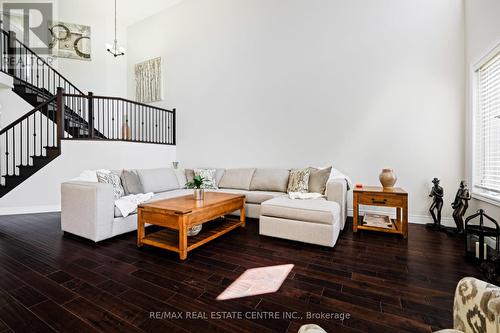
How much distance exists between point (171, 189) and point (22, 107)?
11.7 ft

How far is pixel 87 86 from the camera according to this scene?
21.1 ft

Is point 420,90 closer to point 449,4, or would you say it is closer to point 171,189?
point 449,4

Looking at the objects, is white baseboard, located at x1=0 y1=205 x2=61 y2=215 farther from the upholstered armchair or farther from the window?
the window

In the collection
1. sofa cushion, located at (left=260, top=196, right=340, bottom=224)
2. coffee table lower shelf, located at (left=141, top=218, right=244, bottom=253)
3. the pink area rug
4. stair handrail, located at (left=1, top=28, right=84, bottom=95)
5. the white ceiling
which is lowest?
the pink area rug

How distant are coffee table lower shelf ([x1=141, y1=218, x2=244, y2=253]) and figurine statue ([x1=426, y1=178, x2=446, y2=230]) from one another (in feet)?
8.92

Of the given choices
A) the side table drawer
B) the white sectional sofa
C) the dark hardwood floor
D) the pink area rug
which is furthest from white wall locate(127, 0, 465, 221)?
the pink area rug

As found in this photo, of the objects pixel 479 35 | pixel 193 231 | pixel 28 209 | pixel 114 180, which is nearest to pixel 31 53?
pixel 28 209

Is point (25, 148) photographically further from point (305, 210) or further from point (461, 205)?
point (461, 205)

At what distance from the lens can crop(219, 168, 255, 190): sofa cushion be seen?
4.32 metres

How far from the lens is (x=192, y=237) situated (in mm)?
2746

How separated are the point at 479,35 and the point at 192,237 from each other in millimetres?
4248

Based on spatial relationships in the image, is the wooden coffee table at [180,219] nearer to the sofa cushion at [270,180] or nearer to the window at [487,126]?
the sofa cushion at [270,180]

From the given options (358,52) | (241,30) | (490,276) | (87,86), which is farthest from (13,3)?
(490,276)

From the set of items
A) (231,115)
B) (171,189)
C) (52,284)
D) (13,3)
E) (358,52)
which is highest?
(13,3)
